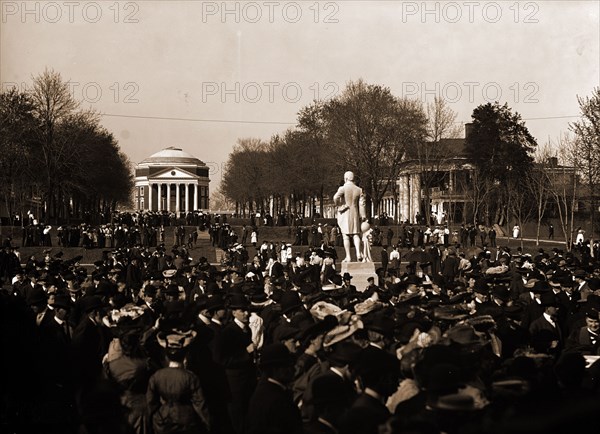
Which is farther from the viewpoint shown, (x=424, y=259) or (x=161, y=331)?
(x=424, y=259)

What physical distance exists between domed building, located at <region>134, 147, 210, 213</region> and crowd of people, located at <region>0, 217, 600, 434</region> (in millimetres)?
144417

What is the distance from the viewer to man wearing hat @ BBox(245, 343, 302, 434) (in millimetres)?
5977

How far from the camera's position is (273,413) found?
599cm

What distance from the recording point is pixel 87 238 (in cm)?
4872

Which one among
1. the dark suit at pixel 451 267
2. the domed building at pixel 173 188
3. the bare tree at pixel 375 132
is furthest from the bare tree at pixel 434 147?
the domed building at pixel 173 188

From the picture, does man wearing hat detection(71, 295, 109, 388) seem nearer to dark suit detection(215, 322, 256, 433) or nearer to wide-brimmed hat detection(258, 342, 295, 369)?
dark suit detection(215, 322, 256, 433)

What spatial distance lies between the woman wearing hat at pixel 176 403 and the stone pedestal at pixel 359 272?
44.6ft

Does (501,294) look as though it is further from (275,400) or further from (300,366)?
(275,400)

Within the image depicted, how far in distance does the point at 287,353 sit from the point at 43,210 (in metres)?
69.0

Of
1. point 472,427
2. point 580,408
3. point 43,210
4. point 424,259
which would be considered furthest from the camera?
point 43,210

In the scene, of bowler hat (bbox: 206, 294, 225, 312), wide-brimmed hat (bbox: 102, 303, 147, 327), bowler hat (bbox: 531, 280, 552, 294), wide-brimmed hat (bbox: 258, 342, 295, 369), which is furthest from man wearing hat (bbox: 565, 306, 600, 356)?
wide-brimmed hat (bbox: 102, 303, 147, 327)

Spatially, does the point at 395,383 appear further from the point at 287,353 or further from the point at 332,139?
the point at 332,139

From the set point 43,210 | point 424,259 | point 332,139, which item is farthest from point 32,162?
point 424,259

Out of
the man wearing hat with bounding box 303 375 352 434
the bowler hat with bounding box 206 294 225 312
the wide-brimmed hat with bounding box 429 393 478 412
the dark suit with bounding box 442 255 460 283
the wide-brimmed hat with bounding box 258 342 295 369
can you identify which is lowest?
the dark suit with bounding box 442 255 460 283
